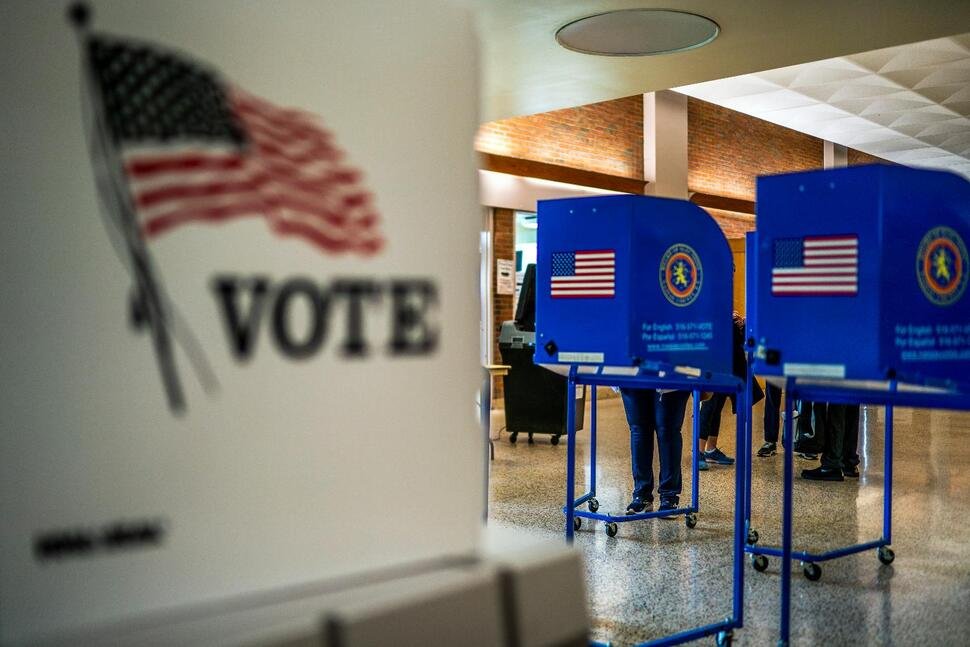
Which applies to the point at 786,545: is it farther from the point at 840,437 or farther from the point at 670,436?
the point at 840,437

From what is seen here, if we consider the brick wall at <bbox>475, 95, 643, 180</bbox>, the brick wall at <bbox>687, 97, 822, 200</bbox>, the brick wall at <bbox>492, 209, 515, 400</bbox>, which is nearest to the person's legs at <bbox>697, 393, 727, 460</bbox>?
the brick wall at <bbox>492, 209, 515, 400</bbox>

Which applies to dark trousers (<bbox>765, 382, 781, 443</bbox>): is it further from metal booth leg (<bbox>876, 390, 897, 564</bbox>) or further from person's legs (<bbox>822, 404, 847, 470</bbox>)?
metal booth leg (<bbox>876, 390, 897, 564</bbox>)

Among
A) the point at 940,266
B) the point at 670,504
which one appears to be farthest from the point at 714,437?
the point at 940,266

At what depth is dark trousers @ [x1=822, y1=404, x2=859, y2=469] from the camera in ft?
19.9

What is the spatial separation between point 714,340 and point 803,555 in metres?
1.17

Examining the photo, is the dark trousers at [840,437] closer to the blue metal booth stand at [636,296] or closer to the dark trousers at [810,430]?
the dark trousers at [810,430]

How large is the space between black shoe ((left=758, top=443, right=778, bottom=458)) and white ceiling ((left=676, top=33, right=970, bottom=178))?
4520 millimetres

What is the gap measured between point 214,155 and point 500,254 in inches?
378

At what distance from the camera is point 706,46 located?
5949mm

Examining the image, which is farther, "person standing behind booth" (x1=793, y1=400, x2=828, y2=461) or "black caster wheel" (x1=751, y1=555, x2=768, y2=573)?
"person standing behind booth" (x1=793, y1=400, x2=828, y2=461)

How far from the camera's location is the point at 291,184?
93 cm

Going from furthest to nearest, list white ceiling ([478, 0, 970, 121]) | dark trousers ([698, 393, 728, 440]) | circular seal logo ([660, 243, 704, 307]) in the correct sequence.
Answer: dark trousers ([698, 393, 728, 440]) → white ceiling ([478, 0, 970, 121]) → circular seal logo ([660, 243, 704, 307])

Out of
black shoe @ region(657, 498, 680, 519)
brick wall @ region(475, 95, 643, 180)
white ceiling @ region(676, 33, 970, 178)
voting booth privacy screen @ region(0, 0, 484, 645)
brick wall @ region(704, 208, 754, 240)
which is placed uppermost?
white ceiling @ region(676, 33, 970, 178)

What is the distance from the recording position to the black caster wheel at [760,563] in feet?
13.0
